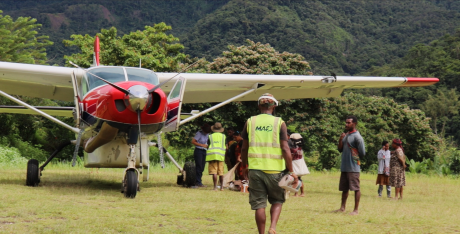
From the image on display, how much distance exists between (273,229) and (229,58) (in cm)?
1726

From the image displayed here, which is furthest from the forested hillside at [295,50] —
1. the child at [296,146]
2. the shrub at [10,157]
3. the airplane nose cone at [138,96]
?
the airplane nose cone at [138,96]

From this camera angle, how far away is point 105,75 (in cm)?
878

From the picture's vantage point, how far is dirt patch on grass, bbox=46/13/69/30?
294 feet

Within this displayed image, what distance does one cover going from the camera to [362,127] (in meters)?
27.8

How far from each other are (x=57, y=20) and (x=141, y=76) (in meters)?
91.5

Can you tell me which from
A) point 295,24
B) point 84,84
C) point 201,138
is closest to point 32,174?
point 84,84

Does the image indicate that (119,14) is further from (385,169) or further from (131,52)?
(385,169)

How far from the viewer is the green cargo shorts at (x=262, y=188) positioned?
5.26 metres

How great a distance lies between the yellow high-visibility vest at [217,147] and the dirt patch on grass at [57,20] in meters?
84.3

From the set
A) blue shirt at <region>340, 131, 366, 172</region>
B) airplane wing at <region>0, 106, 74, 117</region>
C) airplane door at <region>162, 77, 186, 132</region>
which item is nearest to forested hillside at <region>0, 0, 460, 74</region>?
airplane wing at <region>0, 106, 74, 117</region>

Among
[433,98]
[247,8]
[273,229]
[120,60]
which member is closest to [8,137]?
[120,60]

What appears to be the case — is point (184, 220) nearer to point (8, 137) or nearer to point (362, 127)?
point (8, 137)

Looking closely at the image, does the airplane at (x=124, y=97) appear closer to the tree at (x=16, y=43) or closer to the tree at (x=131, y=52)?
the tree at (x=131, y=52)

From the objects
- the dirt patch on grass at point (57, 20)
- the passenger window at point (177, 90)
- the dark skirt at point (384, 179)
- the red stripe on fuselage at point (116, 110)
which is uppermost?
the dirt patch on grass at point (57, 20)
